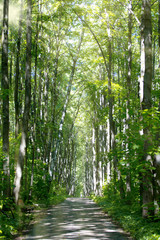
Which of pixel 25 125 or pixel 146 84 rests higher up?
pixel 146 84

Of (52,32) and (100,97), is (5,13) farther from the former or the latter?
(100,97)

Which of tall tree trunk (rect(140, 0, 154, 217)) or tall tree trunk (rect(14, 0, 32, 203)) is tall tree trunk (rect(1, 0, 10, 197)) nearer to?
tall tree trunk (rect(14, 0, 32, 203))

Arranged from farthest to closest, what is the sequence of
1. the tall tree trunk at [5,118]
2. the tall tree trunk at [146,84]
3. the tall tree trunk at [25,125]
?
the tall tree trunk at [25,125]
the tall tree trunk at [5,118]
the tall tree trunk at [146,84]

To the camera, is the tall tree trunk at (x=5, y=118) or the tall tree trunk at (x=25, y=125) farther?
the tall tree trunk at (x=25, y=125)

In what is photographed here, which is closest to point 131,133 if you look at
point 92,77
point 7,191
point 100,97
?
point 7,191

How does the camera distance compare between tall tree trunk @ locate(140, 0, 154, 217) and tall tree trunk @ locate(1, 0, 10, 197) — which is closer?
tall tree trunk @ locate(140, 0, 154, 217)

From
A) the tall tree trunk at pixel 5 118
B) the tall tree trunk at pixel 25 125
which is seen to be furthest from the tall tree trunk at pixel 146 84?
the tall tree trunk at pixel 25 125

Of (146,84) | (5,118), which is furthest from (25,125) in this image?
(146,84)

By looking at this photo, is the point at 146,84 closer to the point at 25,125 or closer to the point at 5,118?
the point at 5,118

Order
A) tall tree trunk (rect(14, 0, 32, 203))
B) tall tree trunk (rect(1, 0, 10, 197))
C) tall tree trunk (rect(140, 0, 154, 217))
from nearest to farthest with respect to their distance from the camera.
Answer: tall tree trunk (rect(140, 0, 154, 217)) → tall tree trunk (rect(1, 0, 10, 197)) → tall tree trunk (rect(14, 0, 32, 203))

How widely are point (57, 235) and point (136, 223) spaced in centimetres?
222

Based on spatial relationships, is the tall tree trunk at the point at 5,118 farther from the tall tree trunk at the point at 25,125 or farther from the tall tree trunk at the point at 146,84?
the tall tree trunk at the point at 146,84

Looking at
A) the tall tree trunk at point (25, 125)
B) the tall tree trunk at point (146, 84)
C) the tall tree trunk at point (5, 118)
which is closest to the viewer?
the tall tree trunk at point (146, 84)

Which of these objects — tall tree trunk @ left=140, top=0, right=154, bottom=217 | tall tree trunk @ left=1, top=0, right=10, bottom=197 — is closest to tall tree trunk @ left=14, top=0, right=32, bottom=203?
tall tree trunk @ left=1, top=0, right=10, bottom=197
